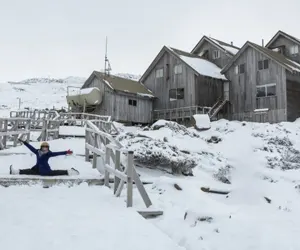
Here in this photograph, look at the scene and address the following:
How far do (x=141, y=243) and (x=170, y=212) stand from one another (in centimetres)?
251

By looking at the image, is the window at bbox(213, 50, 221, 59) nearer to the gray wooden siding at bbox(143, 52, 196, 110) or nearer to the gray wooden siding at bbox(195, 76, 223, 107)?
the gray wooden siding at bbox(195, 76, 223, 107)

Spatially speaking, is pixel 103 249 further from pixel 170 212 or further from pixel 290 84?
pixel 290 84

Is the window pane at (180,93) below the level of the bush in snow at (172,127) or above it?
above

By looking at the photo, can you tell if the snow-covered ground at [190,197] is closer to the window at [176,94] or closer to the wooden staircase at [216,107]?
the wooden staircase at [216,107]

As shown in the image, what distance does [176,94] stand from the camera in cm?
3344

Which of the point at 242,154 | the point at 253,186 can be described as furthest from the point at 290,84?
the point at 253,186

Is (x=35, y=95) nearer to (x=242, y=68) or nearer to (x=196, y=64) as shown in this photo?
(x=196, y=64)

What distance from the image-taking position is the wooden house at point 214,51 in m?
35.5

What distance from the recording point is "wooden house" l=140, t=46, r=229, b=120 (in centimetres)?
3162

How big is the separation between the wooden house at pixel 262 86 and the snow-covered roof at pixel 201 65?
1386 mm

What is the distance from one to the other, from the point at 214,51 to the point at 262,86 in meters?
9.02

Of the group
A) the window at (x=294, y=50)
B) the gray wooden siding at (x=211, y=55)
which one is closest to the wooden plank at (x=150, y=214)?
the window at (x=294, y=50)

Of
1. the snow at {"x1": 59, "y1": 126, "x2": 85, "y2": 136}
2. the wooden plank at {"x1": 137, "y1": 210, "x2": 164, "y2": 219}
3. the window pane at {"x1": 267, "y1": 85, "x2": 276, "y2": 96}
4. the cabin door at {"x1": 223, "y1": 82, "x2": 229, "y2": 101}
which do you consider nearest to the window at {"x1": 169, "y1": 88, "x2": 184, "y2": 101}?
the cabin door at {"x1": 223, "y1": 82, "x2": 229, "y2": 101}

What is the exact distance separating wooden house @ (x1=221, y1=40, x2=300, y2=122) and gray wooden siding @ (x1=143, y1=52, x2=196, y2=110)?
3.61 m
